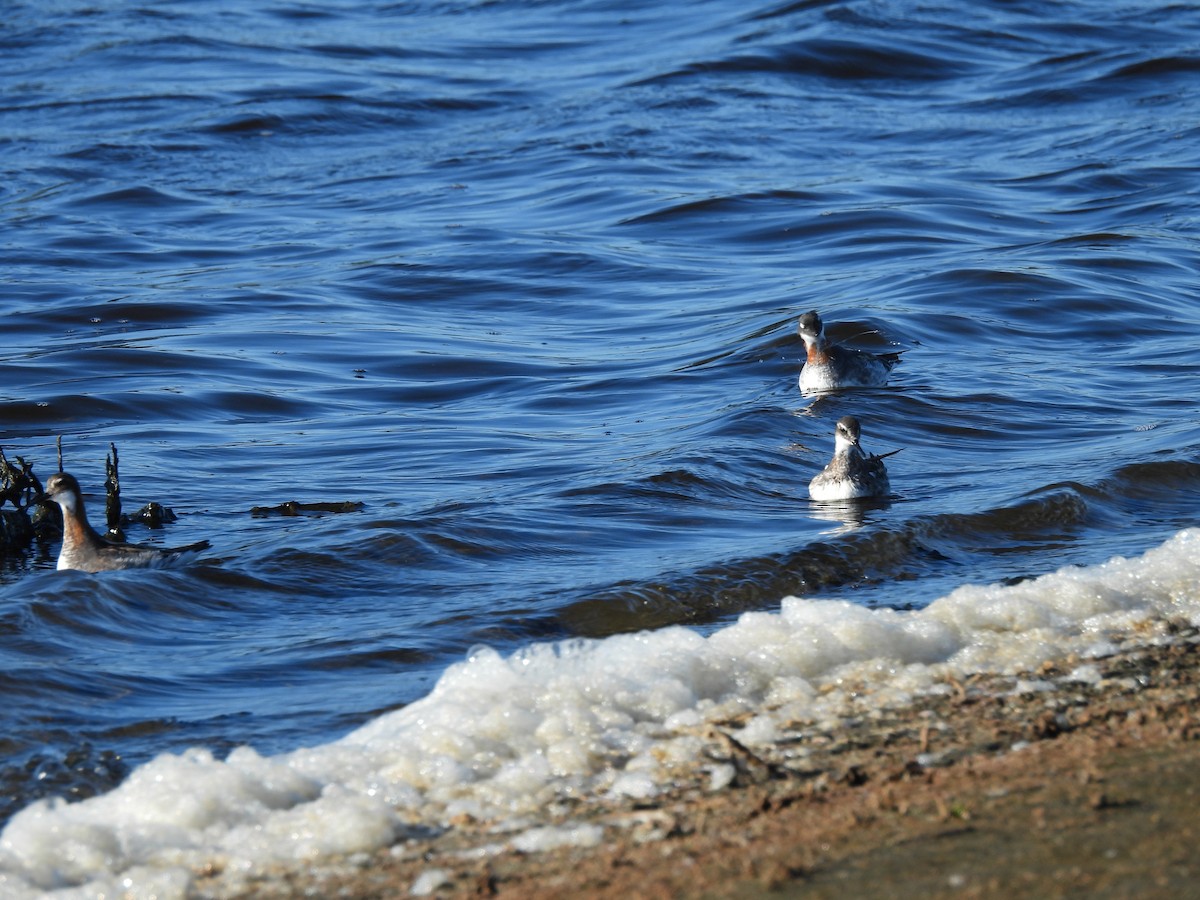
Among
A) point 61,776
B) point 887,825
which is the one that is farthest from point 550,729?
point 61,776

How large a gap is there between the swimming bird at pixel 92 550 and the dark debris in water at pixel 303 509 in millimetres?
752

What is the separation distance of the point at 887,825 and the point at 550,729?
155 cm

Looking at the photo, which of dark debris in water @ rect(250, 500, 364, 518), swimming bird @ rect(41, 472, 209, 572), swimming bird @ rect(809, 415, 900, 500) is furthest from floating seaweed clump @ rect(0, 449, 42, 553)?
swimming bird @ rect(809, 415, 900, 500)

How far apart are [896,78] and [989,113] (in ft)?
9.10

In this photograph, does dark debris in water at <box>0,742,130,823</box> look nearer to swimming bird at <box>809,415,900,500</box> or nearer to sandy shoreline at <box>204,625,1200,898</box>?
sandy shoreline at <box>204,625,1200,898</box>

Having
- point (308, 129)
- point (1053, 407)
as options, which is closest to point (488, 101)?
point (308, 129)

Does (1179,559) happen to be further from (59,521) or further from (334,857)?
(59,521)

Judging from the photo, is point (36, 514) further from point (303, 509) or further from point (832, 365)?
point (832, 365)

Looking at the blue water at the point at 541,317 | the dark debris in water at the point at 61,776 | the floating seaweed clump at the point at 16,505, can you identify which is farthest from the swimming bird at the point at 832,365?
the dark debris in water at the point at 61,776

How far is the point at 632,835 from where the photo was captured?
508cm

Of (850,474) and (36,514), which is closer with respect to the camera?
(36,514)

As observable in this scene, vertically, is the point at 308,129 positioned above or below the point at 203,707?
above

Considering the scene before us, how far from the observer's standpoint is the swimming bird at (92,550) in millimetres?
8789

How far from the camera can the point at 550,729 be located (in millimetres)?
6043
